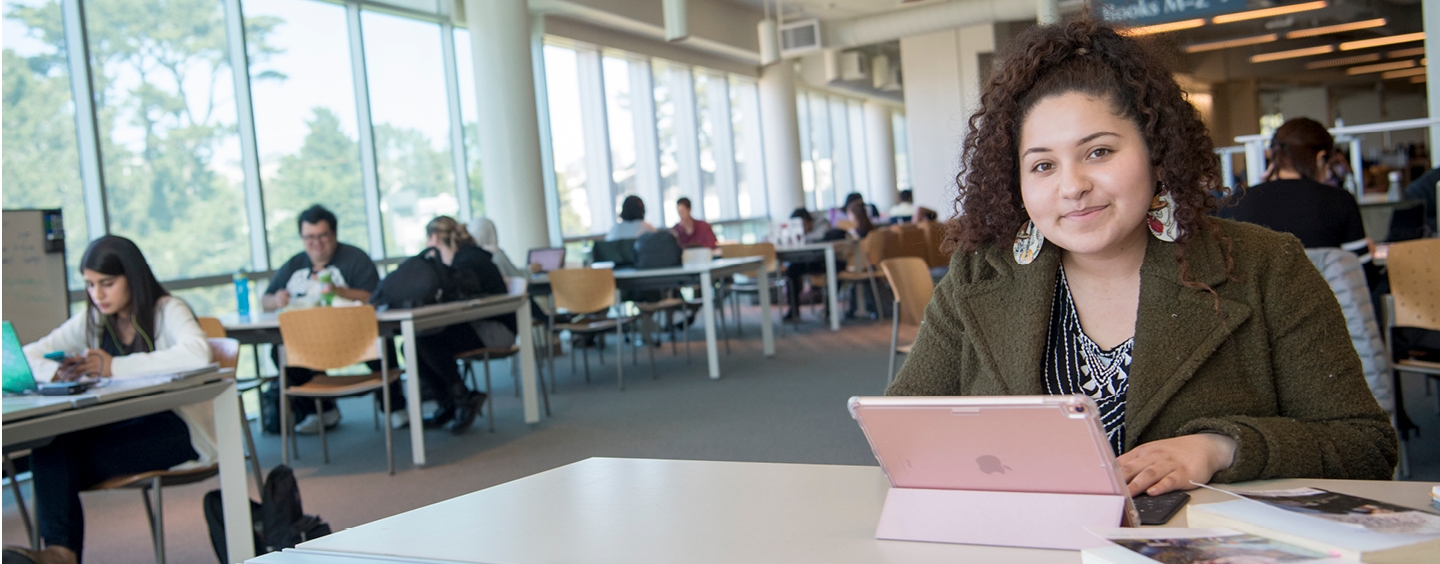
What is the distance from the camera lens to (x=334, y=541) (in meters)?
1.12

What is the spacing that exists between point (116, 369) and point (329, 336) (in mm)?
1192

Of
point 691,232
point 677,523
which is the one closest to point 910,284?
point 677,523

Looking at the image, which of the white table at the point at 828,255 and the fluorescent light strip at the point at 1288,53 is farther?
the fluorescent light strip at the point at 1288,53

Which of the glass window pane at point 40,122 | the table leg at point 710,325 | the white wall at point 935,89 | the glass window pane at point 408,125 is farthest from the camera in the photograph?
the white wall at point 935,89

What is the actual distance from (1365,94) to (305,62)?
18.2 m

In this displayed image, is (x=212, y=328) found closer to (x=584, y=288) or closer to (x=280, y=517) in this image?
(x=280, y=517)

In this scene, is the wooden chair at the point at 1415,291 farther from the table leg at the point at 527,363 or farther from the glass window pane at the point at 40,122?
the glass window pane at the point at 40,122

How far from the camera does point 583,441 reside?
453 centimetres

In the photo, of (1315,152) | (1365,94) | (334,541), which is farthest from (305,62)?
(1365,94)

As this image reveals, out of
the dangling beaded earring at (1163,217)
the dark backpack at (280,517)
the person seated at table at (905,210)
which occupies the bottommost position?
the dark backpack at (280,517)

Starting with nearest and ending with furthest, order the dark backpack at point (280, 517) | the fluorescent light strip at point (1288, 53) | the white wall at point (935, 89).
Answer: the dark backpack at point (280, 517)
the white wall at point (935, 89)
the fluorescent light strip at point (1288, 53)

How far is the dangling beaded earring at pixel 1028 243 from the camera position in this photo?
4.48 feet

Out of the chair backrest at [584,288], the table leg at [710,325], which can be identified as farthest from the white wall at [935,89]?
the chair backrest at [584,288]

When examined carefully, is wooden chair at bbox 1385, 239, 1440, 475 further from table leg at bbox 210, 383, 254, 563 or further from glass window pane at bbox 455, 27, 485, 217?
glass window pane at bbox 455, 27, 485, 217
